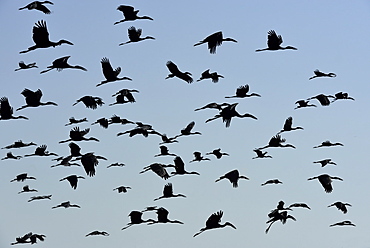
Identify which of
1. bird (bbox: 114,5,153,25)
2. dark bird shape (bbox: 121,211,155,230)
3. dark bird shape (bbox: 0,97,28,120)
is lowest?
dark bird shape (bbox: 121,211,155,230)

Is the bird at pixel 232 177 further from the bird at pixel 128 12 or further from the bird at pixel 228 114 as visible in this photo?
the bird at pixel 128 12

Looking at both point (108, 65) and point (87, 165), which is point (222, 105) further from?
point (87, 165)

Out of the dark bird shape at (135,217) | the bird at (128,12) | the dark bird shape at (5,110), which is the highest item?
the bird at (128,12)

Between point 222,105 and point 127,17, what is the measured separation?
24.4 feet

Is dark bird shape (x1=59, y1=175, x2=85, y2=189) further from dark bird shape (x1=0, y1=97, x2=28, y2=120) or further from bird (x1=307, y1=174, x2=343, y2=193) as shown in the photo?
bird (x1=307, y1=174, x2=343, y2=193)

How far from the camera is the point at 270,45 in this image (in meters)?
54.8

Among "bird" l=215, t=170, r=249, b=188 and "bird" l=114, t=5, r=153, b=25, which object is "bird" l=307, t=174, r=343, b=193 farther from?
"bird" l=114, t=5, r=153, b=25

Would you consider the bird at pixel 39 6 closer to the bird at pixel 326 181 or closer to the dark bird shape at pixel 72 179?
the dark bird shape at pixel 72 179

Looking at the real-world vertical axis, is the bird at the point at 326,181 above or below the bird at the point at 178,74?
below

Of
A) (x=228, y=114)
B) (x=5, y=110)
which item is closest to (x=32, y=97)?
(x=5, y=110)

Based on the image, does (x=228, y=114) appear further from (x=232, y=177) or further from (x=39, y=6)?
(x=39, y=6)

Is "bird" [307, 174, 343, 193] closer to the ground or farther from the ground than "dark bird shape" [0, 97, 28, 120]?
closer to the ground

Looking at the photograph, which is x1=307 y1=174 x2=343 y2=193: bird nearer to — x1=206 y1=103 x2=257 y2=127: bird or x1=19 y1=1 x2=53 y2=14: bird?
x1=206 y1=103 x2=257 y2=127: bird

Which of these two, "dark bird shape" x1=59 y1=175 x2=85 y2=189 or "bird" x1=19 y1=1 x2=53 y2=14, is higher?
"bird" x1=19 y1=1 x2=53 y2=14
